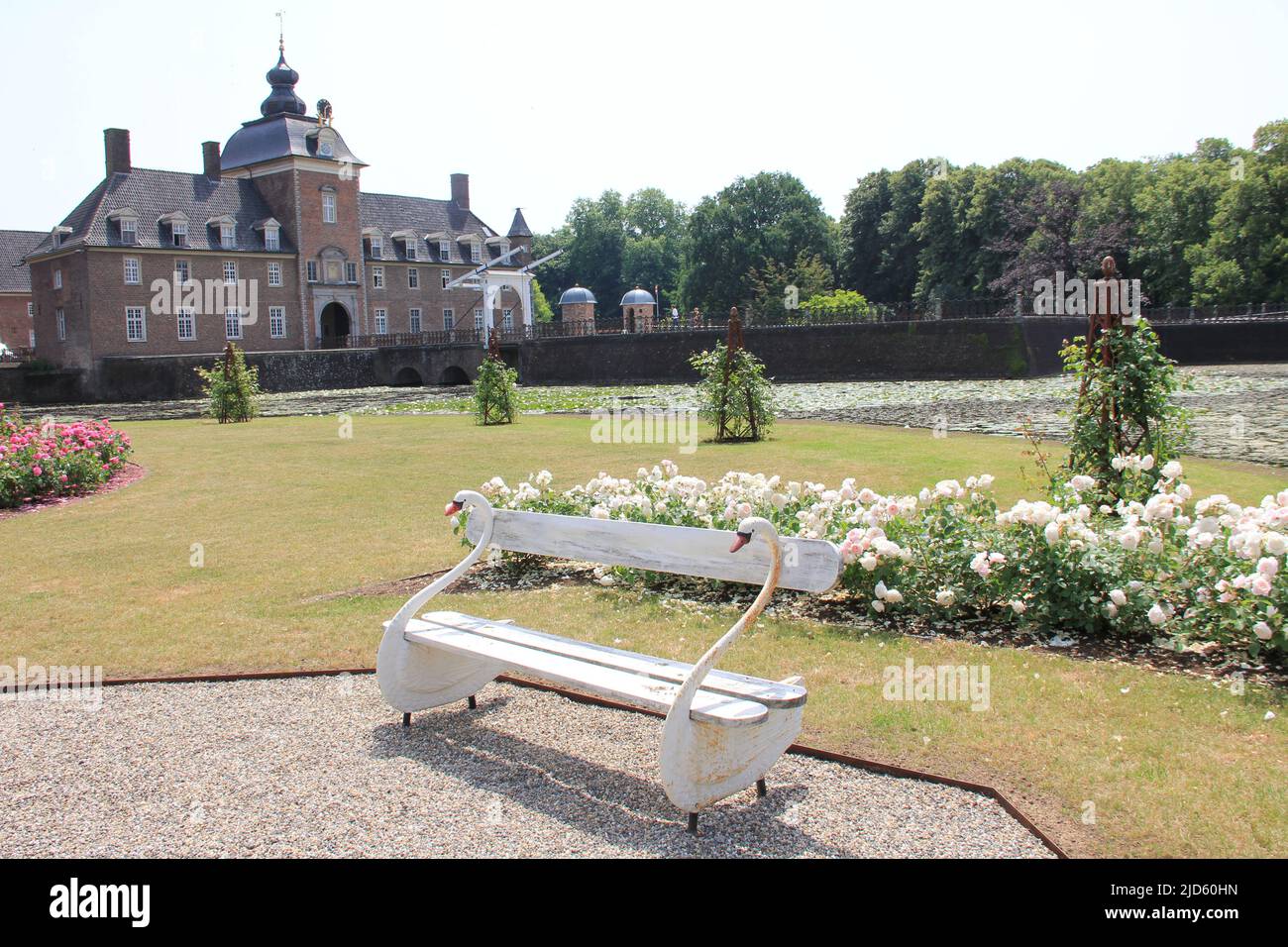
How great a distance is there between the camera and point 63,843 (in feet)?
13.5

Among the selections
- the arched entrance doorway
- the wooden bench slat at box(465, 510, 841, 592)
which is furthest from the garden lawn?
the arched entrance doorway

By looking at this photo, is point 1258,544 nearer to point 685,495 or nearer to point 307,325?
point 685,495

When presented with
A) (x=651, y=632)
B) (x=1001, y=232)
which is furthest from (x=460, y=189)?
(x=651, y=632)

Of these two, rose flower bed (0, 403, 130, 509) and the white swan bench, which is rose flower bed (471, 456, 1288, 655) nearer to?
the white swan bench

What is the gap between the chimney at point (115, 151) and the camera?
54.7 m

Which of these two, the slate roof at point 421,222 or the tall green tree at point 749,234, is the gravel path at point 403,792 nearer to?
the slate roof at point 421,222

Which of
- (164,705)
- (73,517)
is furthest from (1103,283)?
(73,517)

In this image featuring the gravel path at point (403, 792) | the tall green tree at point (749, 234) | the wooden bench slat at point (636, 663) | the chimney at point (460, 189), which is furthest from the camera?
the chimney at point (460, 189)

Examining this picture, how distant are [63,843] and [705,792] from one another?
2519 mm

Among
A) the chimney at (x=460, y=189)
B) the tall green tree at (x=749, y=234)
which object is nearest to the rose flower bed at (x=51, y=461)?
the tall green tree at (x=749, y=234)

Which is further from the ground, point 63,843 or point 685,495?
point 685,495

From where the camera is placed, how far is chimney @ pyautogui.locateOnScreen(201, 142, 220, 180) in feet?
203

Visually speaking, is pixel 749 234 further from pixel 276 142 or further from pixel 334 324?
pixel 276 142

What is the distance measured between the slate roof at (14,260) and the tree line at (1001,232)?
45771 millimetres
